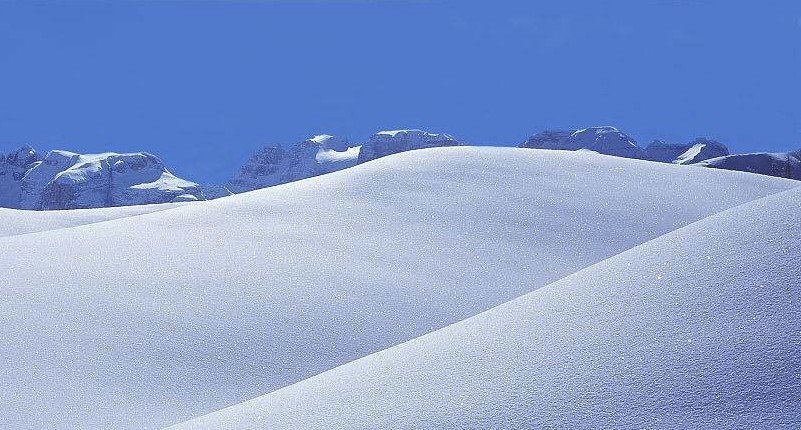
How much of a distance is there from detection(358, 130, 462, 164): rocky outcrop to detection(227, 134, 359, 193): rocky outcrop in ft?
50.9

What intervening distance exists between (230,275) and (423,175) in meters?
3.71

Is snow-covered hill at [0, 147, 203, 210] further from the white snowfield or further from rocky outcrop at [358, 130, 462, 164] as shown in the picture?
the white snowfield

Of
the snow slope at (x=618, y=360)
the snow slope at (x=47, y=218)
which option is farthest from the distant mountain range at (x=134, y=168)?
the snow slope at (x=618, y=360)

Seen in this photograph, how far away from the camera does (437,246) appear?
7.07 metres

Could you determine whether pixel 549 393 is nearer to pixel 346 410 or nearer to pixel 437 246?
pixel 346 410

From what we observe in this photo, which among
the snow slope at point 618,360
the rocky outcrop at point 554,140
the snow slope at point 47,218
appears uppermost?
the rocky outcrop at point 554,140

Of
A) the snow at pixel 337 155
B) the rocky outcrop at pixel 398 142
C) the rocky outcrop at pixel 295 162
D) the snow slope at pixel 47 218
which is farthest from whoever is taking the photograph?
the rocky outcrop at pixel 295 162

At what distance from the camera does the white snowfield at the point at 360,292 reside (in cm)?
324

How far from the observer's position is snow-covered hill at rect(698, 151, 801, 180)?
64.1 ft

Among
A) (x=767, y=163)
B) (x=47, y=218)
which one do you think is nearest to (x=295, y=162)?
(x=767, y=163)

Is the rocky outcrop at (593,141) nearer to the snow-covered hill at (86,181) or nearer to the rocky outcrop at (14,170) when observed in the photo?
the snow-covered hill at (86,181)

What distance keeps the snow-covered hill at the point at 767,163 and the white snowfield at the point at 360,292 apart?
33.2ft

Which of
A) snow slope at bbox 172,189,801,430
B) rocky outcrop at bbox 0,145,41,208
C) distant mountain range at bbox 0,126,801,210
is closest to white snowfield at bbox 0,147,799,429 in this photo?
snow slope at bbox 172,189,801,430

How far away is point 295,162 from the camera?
13812 centimetres
